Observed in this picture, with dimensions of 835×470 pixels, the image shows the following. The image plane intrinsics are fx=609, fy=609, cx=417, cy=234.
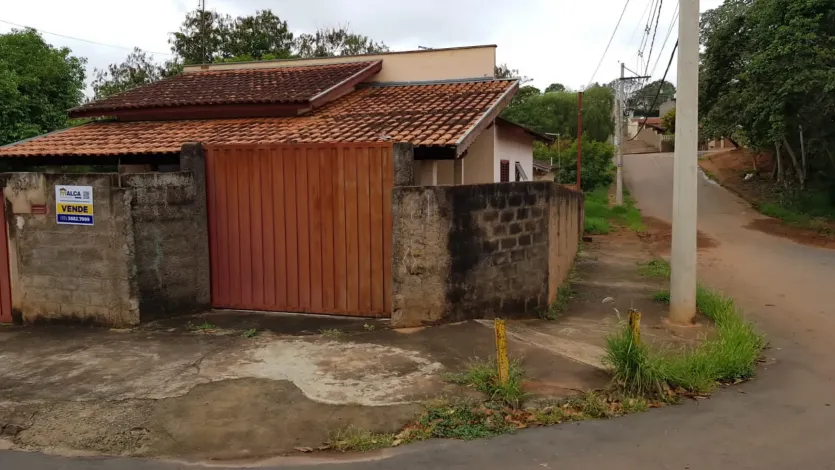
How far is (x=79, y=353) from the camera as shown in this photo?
6160 mm

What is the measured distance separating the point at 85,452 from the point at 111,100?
10626 mm

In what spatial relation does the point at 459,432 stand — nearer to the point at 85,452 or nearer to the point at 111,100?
the point at 85,452

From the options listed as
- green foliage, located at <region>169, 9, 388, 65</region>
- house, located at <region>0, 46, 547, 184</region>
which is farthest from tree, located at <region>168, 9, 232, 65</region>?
house, located at <region>0, 46, 547, 184</region>

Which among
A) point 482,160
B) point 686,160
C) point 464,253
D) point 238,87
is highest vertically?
point 238,87

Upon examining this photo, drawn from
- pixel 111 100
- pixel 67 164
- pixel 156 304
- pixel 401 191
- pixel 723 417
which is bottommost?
pixel 723 417

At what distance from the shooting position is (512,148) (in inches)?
592

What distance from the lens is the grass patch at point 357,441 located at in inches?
164

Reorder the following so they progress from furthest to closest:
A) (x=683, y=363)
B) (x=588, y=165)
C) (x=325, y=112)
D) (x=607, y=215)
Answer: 1. (x=588, y=165)
2. (x=607, y=215)
3. (x=325, y=112)
4. (x=683, y=363)

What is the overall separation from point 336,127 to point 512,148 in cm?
652

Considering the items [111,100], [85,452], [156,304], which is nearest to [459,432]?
[85,452]

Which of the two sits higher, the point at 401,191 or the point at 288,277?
the point at 401,191

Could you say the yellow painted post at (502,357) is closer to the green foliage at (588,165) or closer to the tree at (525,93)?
the green foliage at (588,165)

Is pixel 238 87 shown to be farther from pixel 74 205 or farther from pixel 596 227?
pixel 596 227

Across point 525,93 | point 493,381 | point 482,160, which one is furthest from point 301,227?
point 525,93
